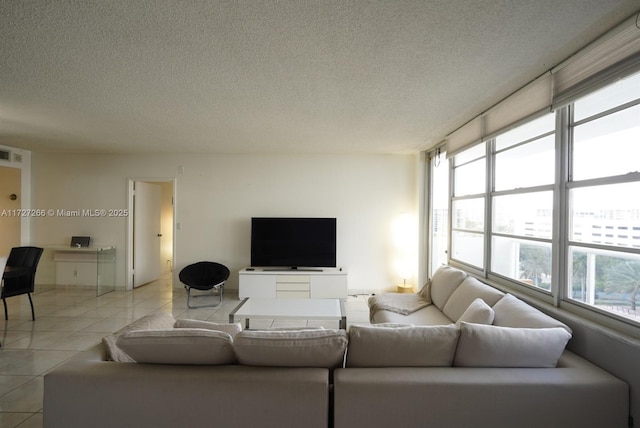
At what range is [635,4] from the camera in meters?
1.61

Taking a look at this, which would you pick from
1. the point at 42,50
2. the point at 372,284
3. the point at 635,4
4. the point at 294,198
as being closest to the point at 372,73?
the point at 635,4

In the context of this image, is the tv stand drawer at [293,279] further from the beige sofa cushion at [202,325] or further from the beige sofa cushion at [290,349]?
the beige sofa cushion at [290,349]

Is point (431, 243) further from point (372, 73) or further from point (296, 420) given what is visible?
point (296, 420)

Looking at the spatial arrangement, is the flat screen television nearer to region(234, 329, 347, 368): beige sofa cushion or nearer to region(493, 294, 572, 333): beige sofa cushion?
region(493, 294, 572, 333): beige sofa cushion

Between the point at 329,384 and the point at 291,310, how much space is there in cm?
181

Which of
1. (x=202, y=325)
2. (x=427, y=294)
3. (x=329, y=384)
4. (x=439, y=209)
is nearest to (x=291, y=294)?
(x=427, y=294)

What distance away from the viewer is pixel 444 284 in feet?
10.8

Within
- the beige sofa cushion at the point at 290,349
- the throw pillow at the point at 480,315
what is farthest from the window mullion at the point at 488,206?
the beige sofa cushion at the point at 290,349

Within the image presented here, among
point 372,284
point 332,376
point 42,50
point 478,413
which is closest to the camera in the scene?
point 478,413

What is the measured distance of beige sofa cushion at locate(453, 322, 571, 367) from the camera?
1590 millimetres

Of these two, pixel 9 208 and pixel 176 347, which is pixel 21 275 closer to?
pixel 9 208

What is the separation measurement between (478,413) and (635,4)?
219 cm

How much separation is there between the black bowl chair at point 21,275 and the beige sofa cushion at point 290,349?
3695 millimetres

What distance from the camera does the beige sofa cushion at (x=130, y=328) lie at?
170 centimetres
